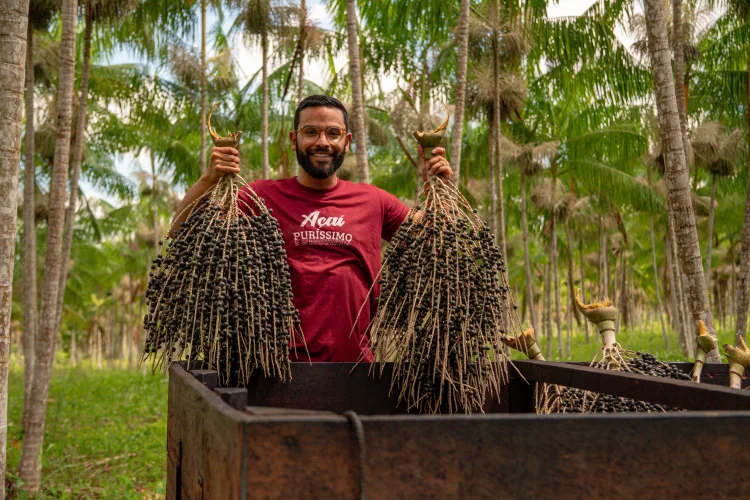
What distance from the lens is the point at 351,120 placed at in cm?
1480

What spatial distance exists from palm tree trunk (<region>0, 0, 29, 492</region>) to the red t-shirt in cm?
126

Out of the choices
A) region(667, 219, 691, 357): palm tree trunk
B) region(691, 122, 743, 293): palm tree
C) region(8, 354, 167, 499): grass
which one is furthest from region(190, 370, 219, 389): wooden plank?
region(667, 219, 691, 357): palm tree trunk

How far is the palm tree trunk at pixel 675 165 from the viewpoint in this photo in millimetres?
4609

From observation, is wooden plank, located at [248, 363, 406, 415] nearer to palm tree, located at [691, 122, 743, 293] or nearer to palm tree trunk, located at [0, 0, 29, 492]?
palm tree trunk, located at [0, 0, 29, 492]

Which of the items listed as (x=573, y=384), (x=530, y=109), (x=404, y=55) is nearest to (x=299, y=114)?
(x=573, y=384)

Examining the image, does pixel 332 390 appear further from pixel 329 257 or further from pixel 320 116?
pixel 320 116

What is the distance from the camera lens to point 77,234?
20938mm

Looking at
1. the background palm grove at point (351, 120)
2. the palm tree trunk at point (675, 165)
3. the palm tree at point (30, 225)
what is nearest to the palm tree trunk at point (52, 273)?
the background palm grove at point (351, 120)

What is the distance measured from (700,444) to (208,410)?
0.87 m

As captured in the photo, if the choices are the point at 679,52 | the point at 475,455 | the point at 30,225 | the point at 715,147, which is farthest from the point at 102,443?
the point at 715,147

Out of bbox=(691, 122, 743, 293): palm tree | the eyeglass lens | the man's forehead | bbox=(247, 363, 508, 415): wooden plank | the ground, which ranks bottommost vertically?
the ground

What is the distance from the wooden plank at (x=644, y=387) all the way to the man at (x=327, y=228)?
644mm

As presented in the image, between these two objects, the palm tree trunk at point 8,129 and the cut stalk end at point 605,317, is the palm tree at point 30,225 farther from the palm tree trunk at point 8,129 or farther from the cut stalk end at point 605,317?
the cut stalk end at point 605,317

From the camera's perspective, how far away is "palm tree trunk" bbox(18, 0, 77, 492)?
628 cm
